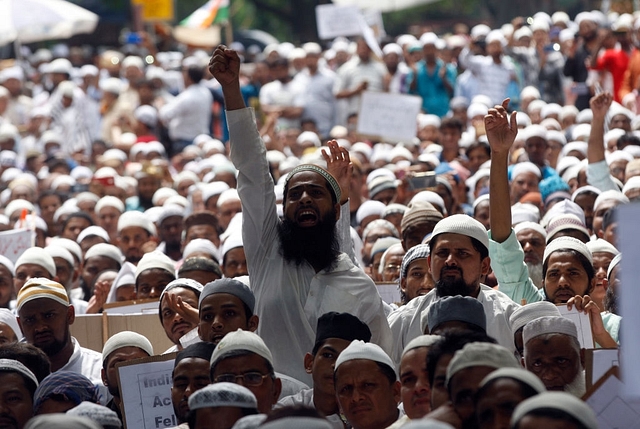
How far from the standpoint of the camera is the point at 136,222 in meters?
10.4

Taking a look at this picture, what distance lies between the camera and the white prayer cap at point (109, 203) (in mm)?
11641

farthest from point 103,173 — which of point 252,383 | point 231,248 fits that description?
point 252,383

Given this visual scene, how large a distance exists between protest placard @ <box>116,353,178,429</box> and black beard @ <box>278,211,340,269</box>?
703 millimetres

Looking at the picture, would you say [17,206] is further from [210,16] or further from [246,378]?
[210,16]

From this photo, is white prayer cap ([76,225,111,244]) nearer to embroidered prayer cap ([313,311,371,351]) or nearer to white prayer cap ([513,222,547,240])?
white prayer cap ([513,222,547,240])

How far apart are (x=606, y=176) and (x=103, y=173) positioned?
20.9 ft

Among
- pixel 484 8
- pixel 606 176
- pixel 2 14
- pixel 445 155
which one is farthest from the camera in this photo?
pixel 484 8

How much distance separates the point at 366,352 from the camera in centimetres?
505

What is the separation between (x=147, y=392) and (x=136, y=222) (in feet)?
15.6

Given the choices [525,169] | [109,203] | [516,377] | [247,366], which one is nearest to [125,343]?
[247,366]

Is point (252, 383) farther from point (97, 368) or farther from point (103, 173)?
point (103, 173)

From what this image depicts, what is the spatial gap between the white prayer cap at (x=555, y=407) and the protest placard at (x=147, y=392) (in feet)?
7.77

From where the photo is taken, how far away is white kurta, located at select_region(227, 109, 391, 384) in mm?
5750

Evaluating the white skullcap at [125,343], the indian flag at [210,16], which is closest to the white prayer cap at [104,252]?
the white skullcap at [125,343]
